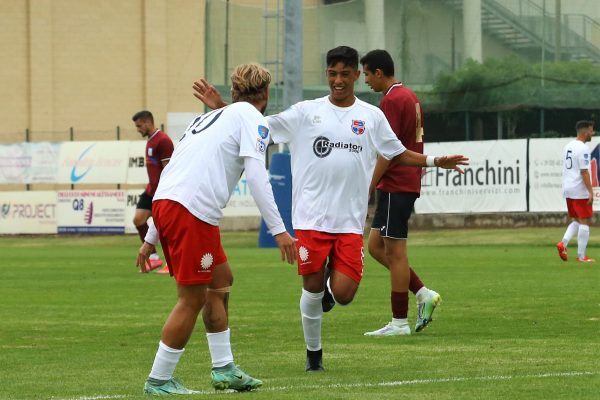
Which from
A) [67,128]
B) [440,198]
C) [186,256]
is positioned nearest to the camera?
[186,256]

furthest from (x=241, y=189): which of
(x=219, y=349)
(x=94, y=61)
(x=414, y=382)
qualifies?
(x=219, y=349)

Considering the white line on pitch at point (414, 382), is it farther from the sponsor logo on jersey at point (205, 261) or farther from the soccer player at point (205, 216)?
the sponsor logo on jersey at point (205, 261)

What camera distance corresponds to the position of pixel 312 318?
9195 mm

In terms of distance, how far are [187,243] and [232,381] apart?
84cm

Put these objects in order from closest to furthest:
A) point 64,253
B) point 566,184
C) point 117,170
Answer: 1. point 566,184
2. point 64,253
3. point 117,170

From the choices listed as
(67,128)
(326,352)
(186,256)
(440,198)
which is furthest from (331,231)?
(67,128)

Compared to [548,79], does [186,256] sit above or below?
below

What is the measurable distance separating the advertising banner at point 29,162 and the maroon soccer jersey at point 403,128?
28.6m

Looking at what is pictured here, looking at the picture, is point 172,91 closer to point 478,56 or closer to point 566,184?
point 478,56

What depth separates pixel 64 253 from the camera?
2919cm

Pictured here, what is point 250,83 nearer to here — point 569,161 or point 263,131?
point 263,131

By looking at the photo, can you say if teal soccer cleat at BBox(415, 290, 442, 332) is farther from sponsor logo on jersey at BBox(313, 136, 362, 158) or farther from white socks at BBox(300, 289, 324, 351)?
sponsor logo on jersey at BBox(313, 136, 362, 158)

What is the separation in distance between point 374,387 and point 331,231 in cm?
165

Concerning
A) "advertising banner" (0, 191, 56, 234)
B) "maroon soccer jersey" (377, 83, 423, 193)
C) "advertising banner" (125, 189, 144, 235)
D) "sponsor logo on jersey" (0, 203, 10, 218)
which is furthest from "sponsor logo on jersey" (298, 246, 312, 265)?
"sponsor logo on jersey" (0, 203, 10, 218)
